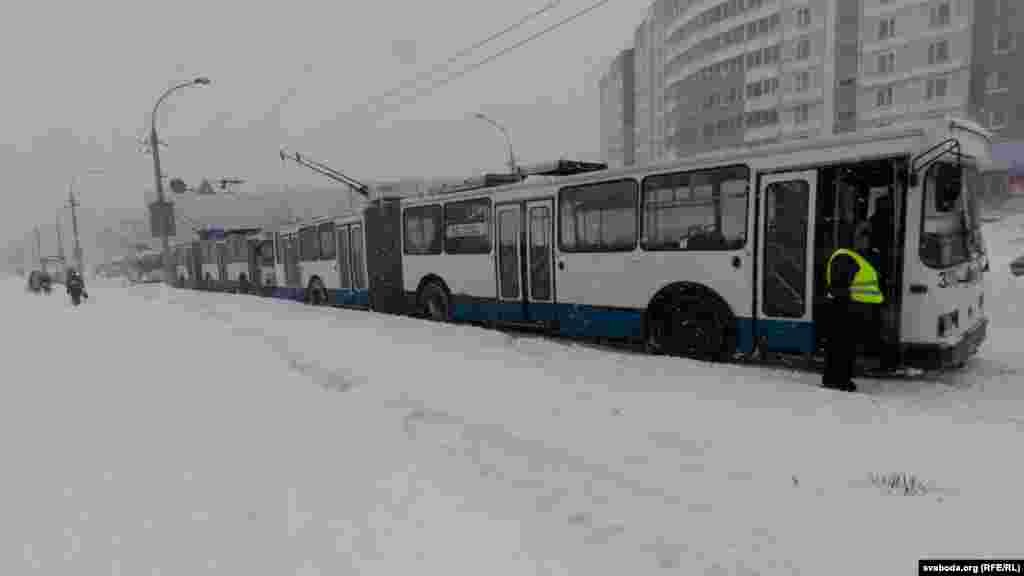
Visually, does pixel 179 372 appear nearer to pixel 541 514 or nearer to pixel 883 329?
pixel 541 514

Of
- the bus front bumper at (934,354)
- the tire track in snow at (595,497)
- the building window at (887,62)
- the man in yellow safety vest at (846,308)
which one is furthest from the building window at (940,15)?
the tire track in snow at (595,497)

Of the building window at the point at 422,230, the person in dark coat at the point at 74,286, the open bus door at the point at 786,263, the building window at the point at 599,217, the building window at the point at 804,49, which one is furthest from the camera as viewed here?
the building window at the point at 804,49

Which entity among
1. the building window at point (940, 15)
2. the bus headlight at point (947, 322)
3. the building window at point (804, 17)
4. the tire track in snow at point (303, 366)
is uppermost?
the building window at point (804, 17)

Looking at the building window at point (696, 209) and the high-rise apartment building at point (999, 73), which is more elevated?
the high-rise apartment building at point (999, 73)

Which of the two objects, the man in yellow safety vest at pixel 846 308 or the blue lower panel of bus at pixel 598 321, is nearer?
the man in yellow safety vest at pixel 846 308

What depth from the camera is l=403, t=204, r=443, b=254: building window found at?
457 inches

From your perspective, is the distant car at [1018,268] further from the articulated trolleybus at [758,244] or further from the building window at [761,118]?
the building window at [761,118]

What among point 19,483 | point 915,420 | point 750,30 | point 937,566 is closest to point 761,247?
point 915,420

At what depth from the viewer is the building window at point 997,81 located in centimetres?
3884

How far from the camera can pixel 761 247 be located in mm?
6629

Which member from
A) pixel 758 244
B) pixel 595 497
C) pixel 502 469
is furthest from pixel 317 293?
pixel 595 497

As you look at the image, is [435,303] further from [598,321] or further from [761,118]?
[761,118]

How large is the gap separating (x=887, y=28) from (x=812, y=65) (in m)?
5.52

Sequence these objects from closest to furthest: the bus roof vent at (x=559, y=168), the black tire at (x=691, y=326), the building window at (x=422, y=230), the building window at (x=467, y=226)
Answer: the black tire at (x=691, y=326) → the bus roof vent at (x=559, y=168) → the building window at (x=467, y=226) → the building window at (x=422, y=230)
